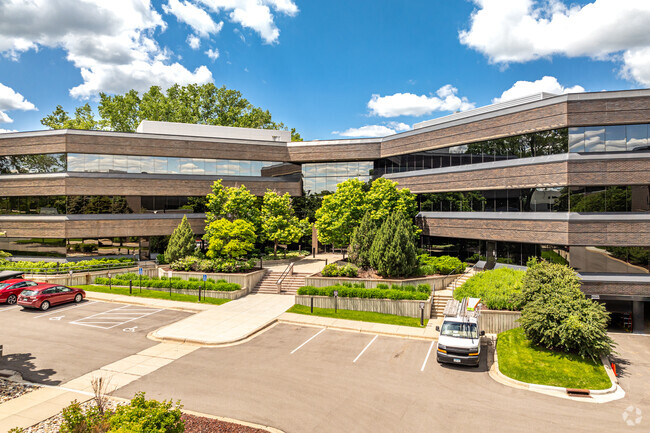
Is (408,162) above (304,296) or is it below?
above

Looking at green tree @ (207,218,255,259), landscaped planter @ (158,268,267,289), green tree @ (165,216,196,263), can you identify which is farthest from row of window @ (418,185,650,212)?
green tree @ (165,216,196,263)

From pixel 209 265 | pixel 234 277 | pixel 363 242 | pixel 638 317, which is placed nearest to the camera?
pixel 638 317

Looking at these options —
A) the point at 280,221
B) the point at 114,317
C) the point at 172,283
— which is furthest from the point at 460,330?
the point at 280,221

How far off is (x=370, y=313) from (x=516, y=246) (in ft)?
39.3

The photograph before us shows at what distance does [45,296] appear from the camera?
→ 83.3 ft

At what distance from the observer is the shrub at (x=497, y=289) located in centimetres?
2248

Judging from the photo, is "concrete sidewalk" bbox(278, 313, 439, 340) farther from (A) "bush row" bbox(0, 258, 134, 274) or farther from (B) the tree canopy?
(B) the tree canopy

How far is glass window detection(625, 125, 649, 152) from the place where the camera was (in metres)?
24.1

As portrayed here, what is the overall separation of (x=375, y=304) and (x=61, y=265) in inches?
1085

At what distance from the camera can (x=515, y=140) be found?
2845 cm

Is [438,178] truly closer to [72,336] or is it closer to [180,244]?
[180,244]

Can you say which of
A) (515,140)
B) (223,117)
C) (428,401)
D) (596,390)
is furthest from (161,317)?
(223,117)

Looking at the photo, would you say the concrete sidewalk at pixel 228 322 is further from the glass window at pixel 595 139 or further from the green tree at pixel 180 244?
the glass window at pixel 595 139

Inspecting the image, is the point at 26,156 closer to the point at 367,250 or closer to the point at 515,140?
the point at 367,250
